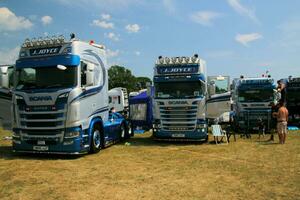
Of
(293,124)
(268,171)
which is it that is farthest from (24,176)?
(293,124)

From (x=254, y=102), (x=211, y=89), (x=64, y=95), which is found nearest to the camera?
(x=64, y=95)

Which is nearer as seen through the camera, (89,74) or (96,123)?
(89,74)

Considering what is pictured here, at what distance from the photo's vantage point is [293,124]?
867 inches

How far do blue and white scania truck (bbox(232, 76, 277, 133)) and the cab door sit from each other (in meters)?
A: 11.3

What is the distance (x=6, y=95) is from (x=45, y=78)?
2.02 metres

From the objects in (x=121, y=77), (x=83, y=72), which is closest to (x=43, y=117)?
(x=83, y=72)

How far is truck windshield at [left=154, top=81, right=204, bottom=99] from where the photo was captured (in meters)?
14.7

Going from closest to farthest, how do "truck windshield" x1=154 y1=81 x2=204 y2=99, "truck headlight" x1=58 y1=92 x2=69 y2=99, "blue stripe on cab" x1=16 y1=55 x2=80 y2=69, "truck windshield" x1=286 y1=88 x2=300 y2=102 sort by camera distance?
"truck headlight" x1=58 y1=92 x2=69 y2=99 → "blue stripe on cab" x1=16 y1=55 x2=80 y2=69 → "truck windshield" x1=154 y1=81 x2=204 y2=99 → "truck windshield" x1=286 y1=88 x2=300 y2=102

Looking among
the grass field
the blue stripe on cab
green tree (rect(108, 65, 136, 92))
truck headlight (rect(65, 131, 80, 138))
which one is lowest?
the grass field

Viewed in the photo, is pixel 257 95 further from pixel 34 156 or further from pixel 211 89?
pixel 34 156

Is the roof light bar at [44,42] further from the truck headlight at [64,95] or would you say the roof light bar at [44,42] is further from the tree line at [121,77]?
the tree line at [121,77]

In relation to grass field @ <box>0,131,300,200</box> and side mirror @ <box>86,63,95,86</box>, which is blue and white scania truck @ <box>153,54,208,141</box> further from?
side mirror @ <box>86,63,95,86</box>

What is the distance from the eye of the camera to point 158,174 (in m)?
9.07

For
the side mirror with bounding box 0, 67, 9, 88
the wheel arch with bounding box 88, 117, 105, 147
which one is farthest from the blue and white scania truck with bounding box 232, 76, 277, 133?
the side mirror with bounding box 0, 67, 9, 88
